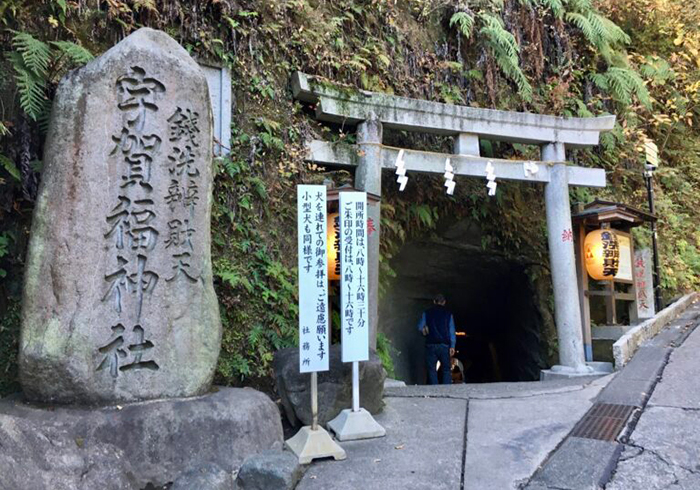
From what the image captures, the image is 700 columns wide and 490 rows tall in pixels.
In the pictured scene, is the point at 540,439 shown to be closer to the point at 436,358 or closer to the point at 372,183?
the point at 372,183

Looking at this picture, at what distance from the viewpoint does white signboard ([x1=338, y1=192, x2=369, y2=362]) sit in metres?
4.74

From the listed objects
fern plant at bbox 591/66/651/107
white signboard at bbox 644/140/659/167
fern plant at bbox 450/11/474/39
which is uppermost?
fern plant at bbox 450/11/474/39

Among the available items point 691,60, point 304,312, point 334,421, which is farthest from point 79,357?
point 691,60

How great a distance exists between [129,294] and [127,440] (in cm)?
111

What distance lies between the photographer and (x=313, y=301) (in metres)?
4.51

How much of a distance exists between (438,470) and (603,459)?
1260 mm

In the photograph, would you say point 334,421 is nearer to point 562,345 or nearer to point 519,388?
point 519,388

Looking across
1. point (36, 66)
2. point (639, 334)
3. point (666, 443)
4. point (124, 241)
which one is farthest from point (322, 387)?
point (639, 334)

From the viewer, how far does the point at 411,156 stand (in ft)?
23.9

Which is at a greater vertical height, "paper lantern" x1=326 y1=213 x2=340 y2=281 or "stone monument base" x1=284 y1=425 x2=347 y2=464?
"paper lantern" x1=326 y1=213 x2=340 y2=281

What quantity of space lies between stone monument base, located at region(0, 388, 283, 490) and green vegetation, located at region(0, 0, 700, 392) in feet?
5.68

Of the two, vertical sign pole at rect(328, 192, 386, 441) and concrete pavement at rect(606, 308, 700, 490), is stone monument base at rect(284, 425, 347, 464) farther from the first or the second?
concrete pavement at rect(606, 308, 700, 490)

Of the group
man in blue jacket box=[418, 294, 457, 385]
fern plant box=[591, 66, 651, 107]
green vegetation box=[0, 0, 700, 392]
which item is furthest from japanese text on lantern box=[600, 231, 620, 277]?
fern plant box=[591, 66, 651, 107]

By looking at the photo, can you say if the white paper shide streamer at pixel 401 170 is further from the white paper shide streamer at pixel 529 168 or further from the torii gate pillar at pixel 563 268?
the torii gate pillar at pixel 563 268
